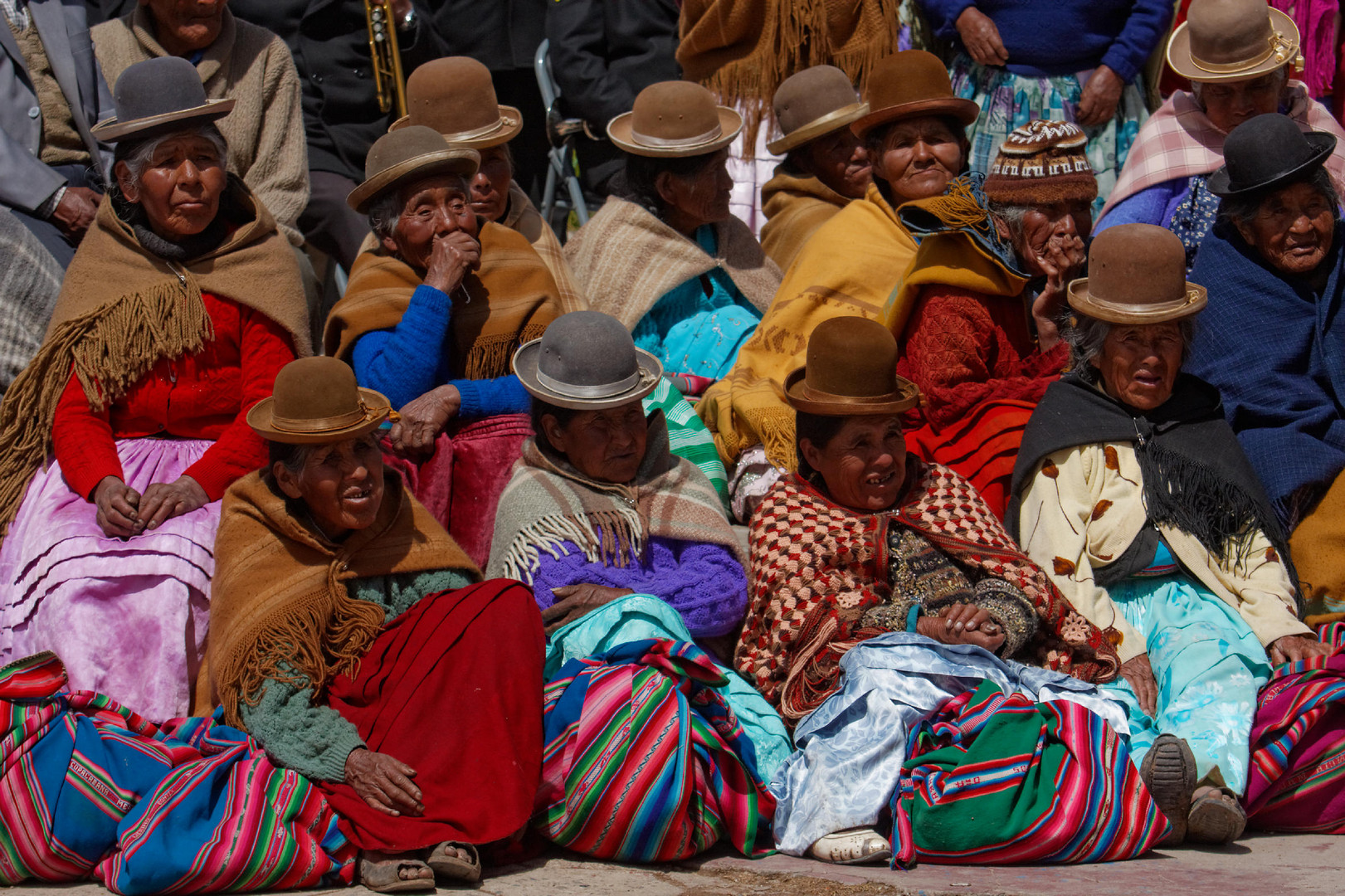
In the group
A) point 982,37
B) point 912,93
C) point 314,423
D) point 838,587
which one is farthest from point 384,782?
point 982,37

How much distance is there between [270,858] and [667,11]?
5.03 m

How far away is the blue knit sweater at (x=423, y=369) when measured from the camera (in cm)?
507

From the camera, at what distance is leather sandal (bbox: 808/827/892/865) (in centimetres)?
384

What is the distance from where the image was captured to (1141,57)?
270 inches

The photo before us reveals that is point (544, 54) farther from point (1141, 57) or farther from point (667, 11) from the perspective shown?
point (1141, 57)

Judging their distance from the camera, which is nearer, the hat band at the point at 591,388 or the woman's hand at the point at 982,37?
the hat band at the point at 591,388

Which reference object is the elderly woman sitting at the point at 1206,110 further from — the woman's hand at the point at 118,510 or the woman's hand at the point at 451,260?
the woman's hand at the point at 118,510

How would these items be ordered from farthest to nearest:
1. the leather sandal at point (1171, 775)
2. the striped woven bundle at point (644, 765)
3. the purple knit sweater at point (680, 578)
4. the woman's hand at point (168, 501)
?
the woman's hand at point (168, 501) → the purple knit sweater at point (680, 578) → the leather sandal at point (1171, 775) → the striped woven bundle at point (644, 765)

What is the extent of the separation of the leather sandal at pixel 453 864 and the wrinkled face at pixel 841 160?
3.97 metres

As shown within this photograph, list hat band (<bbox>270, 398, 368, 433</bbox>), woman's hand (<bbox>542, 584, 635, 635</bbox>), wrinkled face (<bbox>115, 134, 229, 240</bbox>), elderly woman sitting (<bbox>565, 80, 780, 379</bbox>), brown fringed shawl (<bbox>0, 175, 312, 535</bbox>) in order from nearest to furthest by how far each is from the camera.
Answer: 1. hat band (<bbox>270, 398, 368, 433</bbox>)
2. woman's hand (<bbox>542, 584, 635, 635</bbox>)
3. brown fringed shawl (<bbox>0, 175, 312, 535</bbox>)
4. wrinkled face (<bbox>115, 134, 229, 240</bbox>)
5. elderly woman sitting (<bbox>565, 80, 780, 379</bbox>)

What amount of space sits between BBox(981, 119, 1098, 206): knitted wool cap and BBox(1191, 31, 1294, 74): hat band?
0.94 m

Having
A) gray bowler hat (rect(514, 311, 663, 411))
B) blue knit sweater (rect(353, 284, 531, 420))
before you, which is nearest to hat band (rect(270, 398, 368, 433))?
gray bowler hat (rect(514, 311, 663, 411))

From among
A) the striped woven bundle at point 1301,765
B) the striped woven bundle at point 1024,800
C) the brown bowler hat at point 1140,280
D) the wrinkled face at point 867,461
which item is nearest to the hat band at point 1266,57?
the brown bowler hat at point 1140,280

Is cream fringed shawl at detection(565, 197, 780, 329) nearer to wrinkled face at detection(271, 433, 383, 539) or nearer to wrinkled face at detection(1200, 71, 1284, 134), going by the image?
wrinkled face at detection(1200, 71, 1284, 134)
